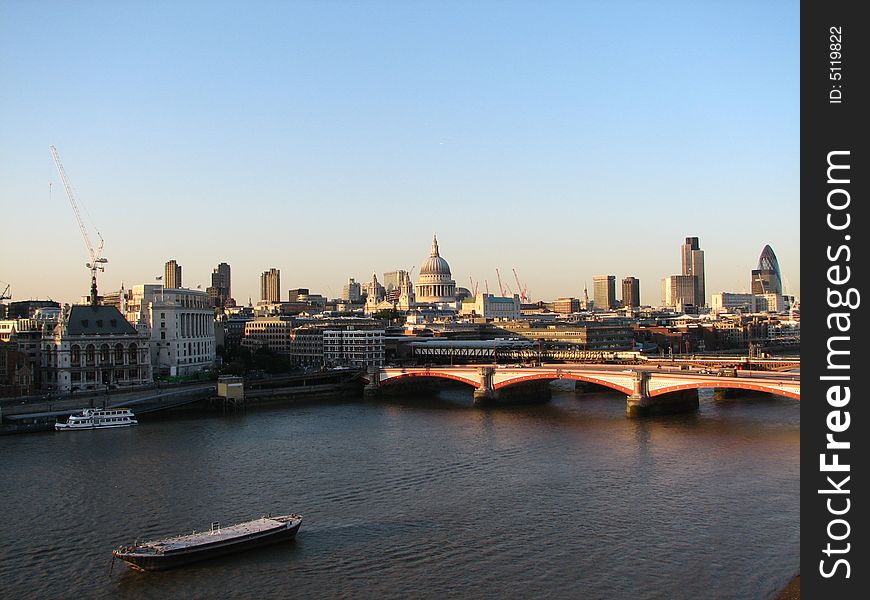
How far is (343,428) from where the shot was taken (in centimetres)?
3319

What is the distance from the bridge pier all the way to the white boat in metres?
19.3

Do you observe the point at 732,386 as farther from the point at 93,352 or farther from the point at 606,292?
the point at 606,292

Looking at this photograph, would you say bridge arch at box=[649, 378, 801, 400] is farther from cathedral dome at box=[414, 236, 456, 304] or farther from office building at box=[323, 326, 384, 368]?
cathedral dome at box=[414, 236, 456, 304]

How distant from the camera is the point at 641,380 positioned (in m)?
35.3

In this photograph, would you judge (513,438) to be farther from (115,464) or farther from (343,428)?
(115,464)

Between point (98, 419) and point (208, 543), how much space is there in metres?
18.5

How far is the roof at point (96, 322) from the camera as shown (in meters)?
42.5

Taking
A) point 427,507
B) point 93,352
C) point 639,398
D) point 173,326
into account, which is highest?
point 173,326

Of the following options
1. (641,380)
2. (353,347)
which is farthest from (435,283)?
(641,380)

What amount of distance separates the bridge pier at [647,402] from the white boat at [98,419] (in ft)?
63.2

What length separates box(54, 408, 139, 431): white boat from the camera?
32.6 metres

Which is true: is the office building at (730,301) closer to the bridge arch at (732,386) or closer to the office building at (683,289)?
the office building at (683,289)

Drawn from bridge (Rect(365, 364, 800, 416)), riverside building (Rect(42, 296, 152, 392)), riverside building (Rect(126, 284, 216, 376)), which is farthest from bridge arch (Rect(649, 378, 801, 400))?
riverside building (Rect(126, 284, 216, 376))
